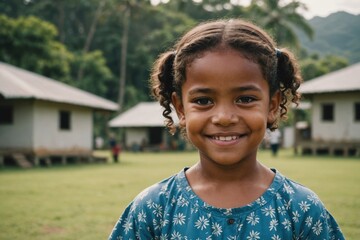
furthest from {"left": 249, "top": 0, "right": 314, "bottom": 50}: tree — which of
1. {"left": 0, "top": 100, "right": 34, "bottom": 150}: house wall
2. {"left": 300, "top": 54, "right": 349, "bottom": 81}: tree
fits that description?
{"left": 0, "top": 100, "right": 34, "bottom": 150}: house wall

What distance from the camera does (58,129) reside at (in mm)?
20328

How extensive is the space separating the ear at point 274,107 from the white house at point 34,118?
15371mm

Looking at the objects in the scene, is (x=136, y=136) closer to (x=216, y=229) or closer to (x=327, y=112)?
(x=327, y=112)

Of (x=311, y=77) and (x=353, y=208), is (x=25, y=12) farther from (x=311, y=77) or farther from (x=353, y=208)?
(x=353, y=208)

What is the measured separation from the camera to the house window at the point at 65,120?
2112 cm

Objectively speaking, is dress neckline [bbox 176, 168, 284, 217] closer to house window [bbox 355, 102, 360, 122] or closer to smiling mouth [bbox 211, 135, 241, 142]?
smiling mouth [bbox 211, 135, 241, 142]

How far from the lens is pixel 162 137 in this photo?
3362cm

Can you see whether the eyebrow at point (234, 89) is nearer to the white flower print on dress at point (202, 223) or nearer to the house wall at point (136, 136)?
the white flower print on dress at point (202, 223)

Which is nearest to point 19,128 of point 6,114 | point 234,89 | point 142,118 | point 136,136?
point 6,114

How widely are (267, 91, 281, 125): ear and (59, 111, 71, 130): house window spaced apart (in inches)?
765

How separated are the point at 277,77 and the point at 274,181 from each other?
57 centimetres

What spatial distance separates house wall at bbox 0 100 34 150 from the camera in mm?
18453

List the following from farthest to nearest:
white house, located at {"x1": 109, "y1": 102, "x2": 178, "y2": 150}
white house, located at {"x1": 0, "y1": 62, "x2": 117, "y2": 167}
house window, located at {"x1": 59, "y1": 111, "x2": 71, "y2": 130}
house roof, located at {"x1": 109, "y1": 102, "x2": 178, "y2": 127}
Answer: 1. white house, located at {"x1": 109, "y1": 102, "x2": 178, "y2": 150}
2. house roof, located at {"x1": 109, "y1": 102, "x2": 178, "y2": 127}
3. house window, located at {"x1": 59, "y1": 111, "x2": 71, "y2": 130}
4. white house, located at {"x1": 0, "y1": 62, "x2": 117, "y2": 167}

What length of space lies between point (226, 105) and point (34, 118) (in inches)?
690
